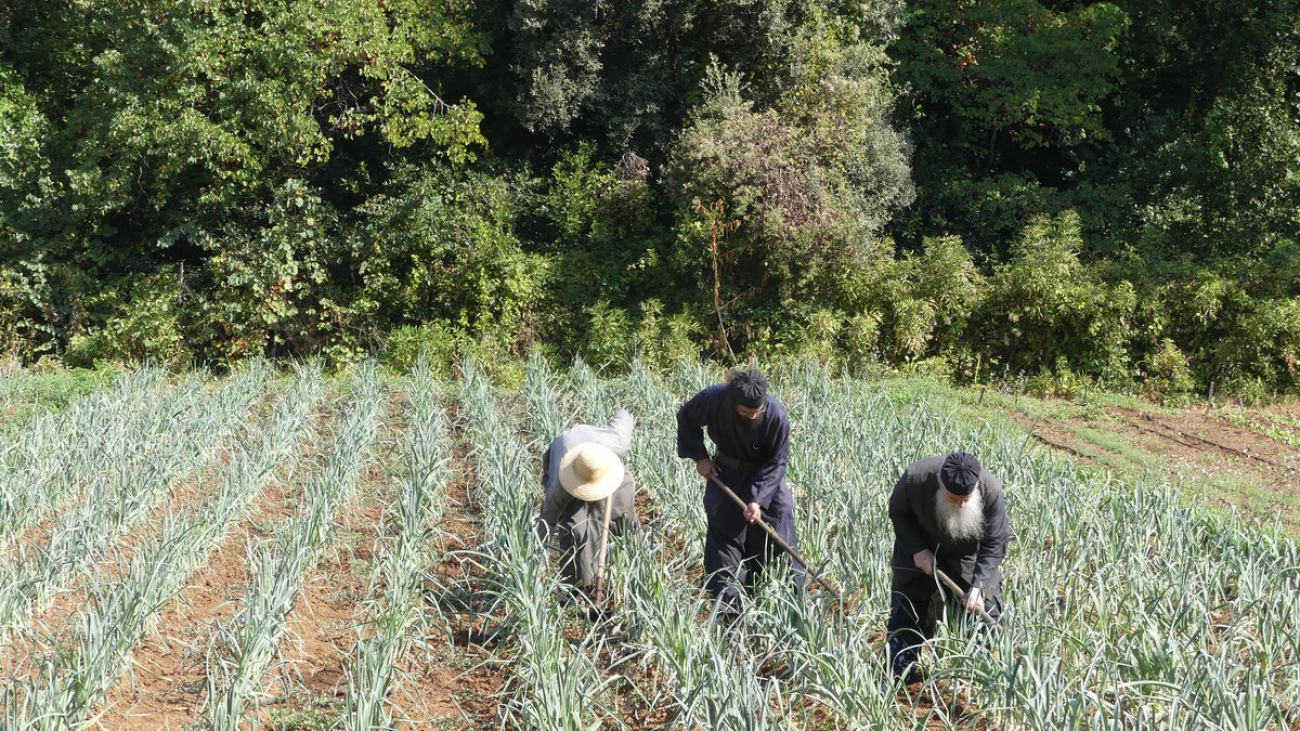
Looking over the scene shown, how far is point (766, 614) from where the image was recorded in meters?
4.57

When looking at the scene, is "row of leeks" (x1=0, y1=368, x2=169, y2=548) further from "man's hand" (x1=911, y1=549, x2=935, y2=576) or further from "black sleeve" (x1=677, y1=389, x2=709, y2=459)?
"man's hand" (x1=911, y1=549, x2=935, y2=576)

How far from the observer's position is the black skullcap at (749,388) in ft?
16.8

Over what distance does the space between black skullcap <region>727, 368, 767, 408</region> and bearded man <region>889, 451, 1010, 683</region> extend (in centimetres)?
70

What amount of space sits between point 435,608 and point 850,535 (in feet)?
5.98

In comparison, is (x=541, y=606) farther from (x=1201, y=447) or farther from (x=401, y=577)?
(x=1201, y=447)

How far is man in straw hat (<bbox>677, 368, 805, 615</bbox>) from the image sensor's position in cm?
534

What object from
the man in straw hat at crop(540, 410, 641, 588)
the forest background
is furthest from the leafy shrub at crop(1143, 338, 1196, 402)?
the man in straw hat at crop(540, 410, 641, 588)

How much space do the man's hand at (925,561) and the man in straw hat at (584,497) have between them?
1.33m

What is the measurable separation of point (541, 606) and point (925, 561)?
146cm

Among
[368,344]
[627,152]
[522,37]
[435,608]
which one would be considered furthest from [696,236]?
[435,608]

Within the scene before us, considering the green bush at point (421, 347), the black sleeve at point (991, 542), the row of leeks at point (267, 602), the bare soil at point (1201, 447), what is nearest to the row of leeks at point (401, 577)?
the row of leeks at point (267, 602)

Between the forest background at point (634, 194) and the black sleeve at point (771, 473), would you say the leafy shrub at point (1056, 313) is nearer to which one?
the forest background at point (634, 194)

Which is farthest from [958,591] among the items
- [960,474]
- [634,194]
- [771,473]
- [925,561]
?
[634,194]

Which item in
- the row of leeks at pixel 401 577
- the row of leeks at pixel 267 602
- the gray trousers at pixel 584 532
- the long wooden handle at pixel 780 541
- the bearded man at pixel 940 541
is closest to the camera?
the row of leeks at pixel 401 577
